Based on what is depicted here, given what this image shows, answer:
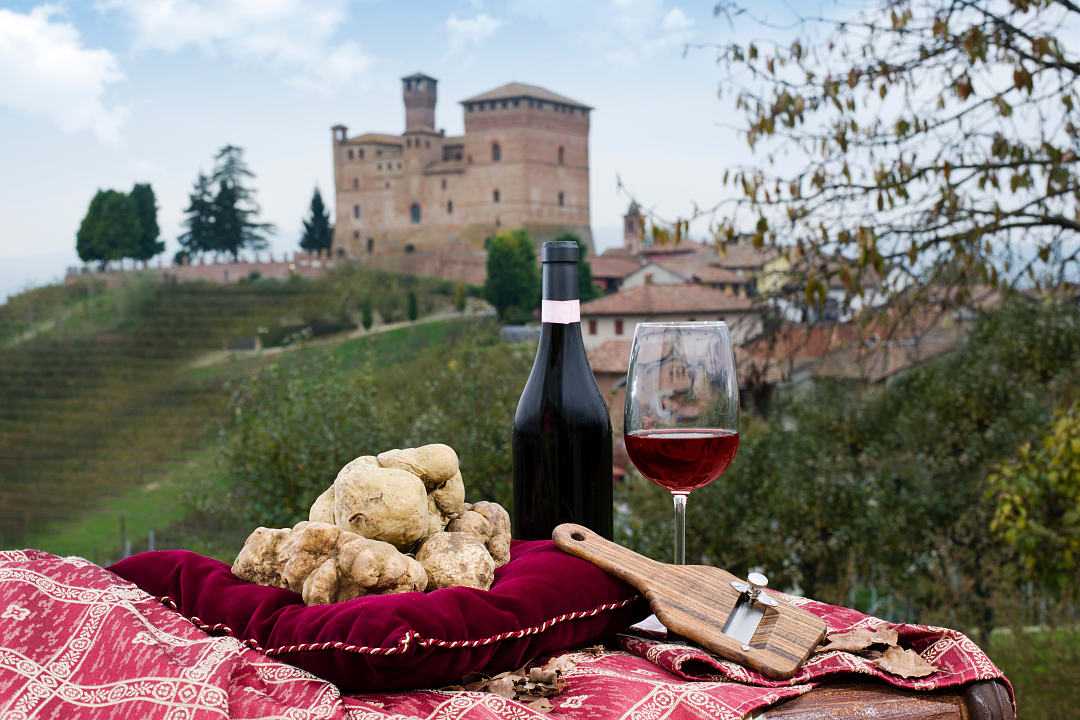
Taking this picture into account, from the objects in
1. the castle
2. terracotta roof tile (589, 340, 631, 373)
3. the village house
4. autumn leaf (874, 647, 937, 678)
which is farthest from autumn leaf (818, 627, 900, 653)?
the castle

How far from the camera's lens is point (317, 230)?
172 feet

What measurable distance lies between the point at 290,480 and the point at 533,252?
112 feet

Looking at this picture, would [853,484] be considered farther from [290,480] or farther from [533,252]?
[533,252]

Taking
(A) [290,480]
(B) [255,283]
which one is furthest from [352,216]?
(A) [290,480]

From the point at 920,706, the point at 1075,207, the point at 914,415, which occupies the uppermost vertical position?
the point at 1075,207

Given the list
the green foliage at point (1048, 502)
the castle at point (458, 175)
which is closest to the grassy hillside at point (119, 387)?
the castle at point (458, 175)

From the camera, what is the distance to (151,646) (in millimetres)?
1035

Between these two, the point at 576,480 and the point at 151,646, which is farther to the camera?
the point at 576,480

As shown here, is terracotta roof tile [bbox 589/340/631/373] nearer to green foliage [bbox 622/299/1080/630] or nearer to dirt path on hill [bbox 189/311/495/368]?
green foliage [bbox 622/299/1080/630]

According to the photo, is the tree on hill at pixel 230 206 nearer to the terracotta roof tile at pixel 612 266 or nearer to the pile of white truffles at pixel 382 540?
the terracotta roof tile at pixel 612 266

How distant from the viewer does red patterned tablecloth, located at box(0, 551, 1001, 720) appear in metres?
0.97

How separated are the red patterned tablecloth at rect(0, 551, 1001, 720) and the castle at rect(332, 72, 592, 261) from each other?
160 ft

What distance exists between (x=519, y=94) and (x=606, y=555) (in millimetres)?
50692

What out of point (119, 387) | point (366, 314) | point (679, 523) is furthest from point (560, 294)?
point (366, 314)
